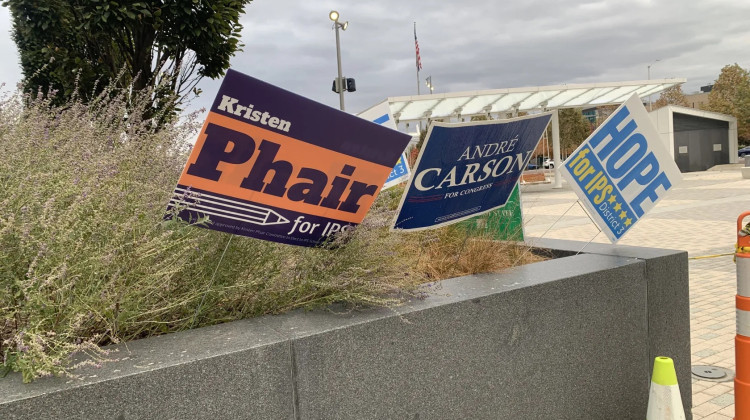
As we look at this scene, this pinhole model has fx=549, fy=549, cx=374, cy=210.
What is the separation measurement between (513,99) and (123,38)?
58.2 ft

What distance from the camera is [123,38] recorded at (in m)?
7.12

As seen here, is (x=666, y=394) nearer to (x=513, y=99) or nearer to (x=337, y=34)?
(x=337, y=34)

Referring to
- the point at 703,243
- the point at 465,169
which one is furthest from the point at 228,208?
the point at 703,243

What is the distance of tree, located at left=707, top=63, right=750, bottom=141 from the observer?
149 ft

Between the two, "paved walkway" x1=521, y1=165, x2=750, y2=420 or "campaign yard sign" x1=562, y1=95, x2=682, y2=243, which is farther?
"paved walkway" x1=521, y1=165, x2=750, y2=420

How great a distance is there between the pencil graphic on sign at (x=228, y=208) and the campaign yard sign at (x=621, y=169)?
2.11 meters

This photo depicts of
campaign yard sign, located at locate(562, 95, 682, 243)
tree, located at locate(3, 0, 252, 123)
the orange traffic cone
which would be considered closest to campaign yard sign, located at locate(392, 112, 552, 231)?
campaign yard sign, located at locate(562, 95, 682, 243)

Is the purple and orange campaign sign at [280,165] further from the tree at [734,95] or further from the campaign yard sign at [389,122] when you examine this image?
the tree at [734,95]

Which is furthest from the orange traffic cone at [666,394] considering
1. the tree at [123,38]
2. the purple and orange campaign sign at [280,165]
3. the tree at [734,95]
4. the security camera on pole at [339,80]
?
the tree at [734,95]

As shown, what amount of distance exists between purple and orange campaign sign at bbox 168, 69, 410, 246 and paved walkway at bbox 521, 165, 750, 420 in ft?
7.38

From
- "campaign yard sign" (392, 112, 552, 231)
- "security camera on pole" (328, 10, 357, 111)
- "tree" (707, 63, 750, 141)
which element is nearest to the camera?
"campaign yard sign" (392, 112, 552, 231)

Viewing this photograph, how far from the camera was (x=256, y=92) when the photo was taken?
2014 mm

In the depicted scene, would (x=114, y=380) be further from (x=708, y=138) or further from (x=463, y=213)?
(x=708, y=138)

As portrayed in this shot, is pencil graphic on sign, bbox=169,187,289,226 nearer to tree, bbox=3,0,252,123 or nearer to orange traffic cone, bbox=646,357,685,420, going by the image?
orange traffic cone, bbox=646,357,685,420
